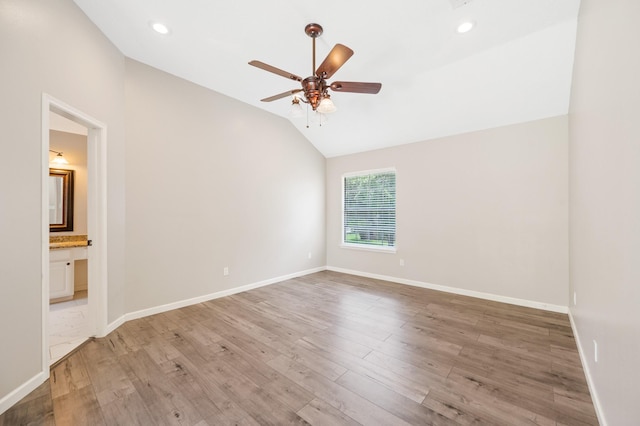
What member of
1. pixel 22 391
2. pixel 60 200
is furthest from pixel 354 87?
pixel 60 200

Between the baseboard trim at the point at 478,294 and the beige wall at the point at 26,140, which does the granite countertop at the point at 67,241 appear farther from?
the baseboard trim at the point at 478,294

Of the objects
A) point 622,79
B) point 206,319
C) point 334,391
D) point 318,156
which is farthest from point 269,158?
point 622,79

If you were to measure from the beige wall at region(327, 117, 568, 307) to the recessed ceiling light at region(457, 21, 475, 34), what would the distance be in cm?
183

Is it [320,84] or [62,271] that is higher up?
[320,84]

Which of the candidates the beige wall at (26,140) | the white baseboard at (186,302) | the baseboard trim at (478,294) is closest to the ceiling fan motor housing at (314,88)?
the beige wall at (26,140)

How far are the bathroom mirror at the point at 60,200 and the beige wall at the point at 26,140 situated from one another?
273cm

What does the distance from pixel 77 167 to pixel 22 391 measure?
384 centimetres

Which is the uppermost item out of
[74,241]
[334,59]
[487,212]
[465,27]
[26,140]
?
[465,27]

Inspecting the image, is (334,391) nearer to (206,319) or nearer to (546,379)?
(546,379)

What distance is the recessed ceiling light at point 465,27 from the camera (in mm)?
2325

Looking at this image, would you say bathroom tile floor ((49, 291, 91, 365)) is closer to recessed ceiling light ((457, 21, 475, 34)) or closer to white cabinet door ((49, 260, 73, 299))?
white cabinet door ((49, 260, 73, 299))

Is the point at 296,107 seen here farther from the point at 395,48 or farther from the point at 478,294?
the point at 478,294

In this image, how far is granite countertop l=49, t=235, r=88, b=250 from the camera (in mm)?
3665

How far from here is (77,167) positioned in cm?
425
